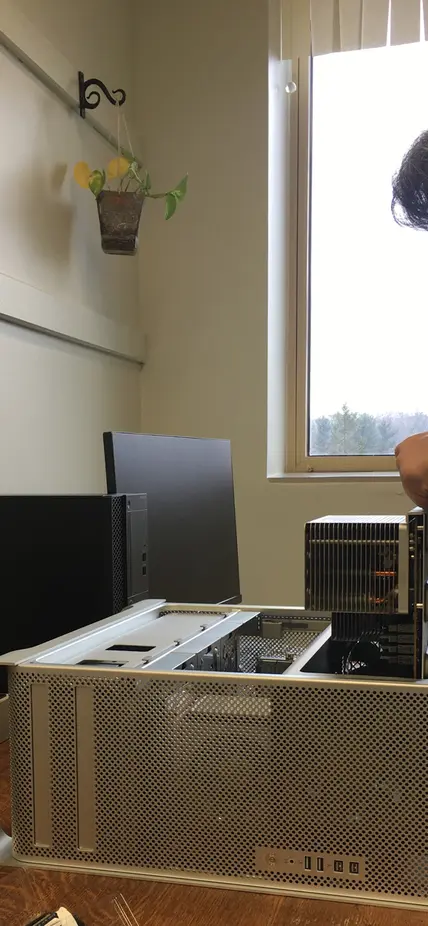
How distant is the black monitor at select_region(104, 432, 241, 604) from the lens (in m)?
1.27

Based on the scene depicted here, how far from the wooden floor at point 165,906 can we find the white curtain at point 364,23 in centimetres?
225

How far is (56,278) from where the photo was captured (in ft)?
5.99

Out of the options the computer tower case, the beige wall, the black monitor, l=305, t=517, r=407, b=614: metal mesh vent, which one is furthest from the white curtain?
l=305, t=517, r=407, b=614: metal mesh vent

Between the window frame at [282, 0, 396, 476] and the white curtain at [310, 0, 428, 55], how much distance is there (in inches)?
4.4

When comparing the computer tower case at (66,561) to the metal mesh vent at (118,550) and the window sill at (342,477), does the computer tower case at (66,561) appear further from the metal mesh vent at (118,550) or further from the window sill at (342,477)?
the window sill at (342,477)

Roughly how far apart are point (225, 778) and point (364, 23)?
223cm

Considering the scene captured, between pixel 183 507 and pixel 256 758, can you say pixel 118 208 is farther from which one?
pixel 256 758

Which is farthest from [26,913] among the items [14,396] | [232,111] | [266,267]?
[232,111]

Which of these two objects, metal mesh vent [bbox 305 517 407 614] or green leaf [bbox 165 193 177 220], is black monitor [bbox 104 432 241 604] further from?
green leaf [bbox 165 193 177 220]

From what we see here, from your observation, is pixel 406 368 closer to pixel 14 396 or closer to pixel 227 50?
pixel 227 50

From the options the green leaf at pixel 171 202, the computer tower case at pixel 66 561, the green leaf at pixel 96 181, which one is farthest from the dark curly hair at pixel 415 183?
the computer tower case at pixel 66 561

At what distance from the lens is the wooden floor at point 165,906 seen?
62cm

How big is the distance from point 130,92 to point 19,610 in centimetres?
173

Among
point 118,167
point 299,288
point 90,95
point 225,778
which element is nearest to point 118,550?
point 225,778
